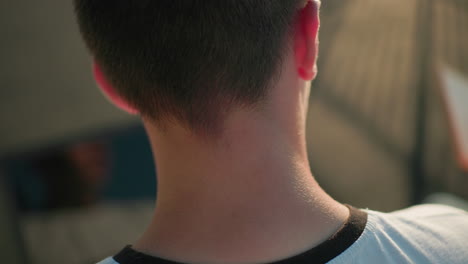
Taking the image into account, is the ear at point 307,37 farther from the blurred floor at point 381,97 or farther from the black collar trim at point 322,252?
the blurred floor at point 381,97

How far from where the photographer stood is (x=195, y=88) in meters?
0.90

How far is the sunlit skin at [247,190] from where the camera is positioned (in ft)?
2.87

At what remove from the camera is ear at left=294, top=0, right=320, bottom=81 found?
0.95 m

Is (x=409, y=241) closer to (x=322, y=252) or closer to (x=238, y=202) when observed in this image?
(x=322, y=252)

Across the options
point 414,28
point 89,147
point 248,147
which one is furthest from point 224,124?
point 414,28

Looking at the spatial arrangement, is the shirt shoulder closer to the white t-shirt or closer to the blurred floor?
the white t-shirt

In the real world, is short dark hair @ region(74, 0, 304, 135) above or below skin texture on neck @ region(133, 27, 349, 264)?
above

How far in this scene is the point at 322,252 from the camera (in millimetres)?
860

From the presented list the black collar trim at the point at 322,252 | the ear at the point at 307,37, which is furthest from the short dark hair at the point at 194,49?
the black collar trim at the point at 322,252

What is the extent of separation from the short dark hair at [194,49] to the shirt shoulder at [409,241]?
37cm

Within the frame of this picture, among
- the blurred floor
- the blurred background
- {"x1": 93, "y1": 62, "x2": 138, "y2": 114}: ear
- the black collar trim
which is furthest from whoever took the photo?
the blurred floor

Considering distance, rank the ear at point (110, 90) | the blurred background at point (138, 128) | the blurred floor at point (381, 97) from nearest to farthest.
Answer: the ear at point (110, 90) < the blurred background at point (138, 128) < the blurred floor at point (381, 97)

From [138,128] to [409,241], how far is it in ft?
11.5

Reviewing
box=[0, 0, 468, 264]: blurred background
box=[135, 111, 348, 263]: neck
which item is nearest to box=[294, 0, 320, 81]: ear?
box=[135, 111, 348, 263]: neck
